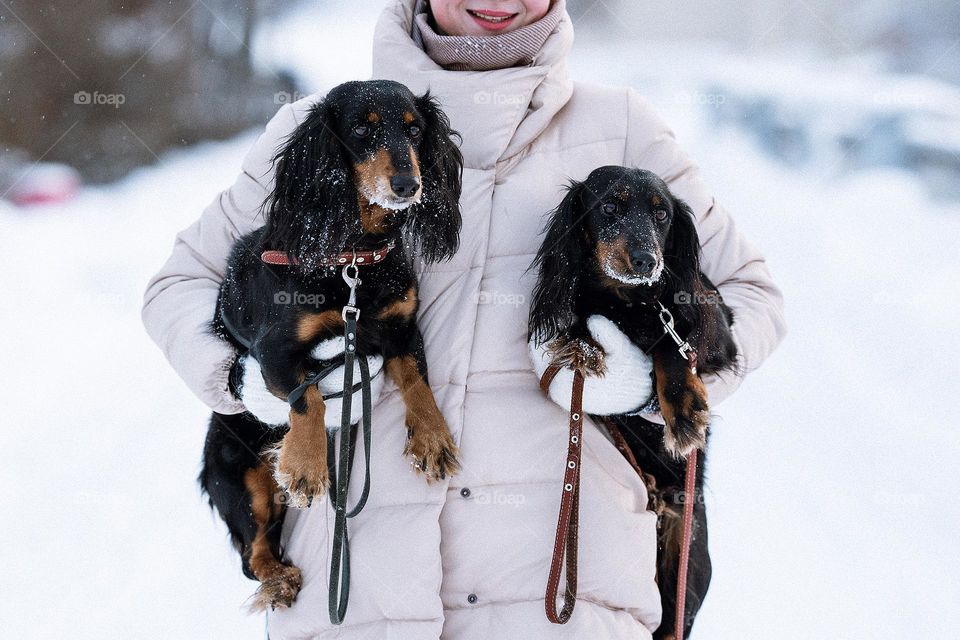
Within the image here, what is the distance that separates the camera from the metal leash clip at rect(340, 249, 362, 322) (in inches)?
64.8

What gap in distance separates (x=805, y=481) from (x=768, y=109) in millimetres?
4022

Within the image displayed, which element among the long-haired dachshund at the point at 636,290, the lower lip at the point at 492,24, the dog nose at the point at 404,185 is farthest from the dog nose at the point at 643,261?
the lower lip at the point at 492,24

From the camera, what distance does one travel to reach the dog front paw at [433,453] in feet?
5.46

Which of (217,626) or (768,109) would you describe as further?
(768,109)

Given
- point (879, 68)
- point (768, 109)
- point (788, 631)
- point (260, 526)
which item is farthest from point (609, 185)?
point (879, 68)

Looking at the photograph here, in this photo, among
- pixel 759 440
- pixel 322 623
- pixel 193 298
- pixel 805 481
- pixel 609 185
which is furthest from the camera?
pixel 759 440

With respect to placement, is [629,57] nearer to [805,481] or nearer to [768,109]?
[768,109]

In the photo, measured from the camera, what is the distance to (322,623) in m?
1.66

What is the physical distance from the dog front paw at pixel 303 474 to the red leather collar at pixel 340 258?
40 cm

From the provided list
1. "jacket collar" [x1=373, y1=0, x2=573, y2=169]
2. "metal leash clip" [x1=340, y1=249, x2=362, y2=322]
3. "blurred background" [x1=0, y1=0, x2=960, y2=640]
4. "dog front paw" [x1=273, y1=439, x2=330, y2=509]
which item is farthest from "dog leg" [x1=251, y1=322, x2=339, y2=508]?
"blurred background" [x1=0, y1=0, x2=960, y2=640]

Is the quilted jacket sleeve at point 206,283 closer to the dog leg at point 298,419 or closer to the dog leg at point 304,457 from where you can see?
the dog leg at point 298,419

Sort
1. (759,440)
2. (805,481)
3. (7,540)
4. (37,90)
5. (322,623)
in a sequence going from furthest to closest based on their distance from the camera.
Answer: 1. (37,90)
2. (759,440)
3. (805,481)
4. (7,540)
5. (322,623)

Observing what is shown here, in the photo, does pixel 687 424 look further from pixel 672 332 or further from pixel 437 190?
pixel 437 190

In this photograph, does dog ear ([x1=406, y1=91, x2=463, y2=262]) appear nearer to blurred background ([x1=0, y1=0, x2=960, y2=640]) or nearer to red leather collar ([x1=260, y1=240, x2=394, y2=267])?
red leather collar ([x1=260, y1=240, x2=394, y2=267])
